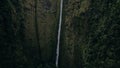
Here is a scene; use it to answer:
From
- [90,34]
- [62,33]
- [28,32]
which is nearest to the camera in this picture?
[90,34]

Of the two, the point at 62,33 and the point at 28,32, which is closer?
the point at 28,32

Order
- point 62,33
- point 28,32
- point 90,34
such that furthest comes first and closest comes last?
point 62,33 < point 28,32 < point 90,34

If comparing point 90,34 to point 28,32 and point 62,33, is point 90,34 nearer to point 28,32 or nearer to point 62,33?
point 62,33

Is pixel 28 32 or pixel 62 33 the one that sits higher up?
pixel 28 32

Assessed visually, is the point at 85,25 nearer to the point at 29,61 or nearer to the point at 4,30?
the point at 29,61

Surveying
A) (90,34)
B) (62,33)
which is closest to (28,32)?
(62,33)

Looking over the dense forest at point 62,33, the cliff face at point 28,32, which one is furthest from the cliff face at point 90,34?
the cliff face at point 28,32

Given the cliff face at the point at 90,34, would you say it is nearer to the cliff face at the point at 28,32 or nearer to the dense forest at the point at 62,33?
the dense forest at the point at 62,33

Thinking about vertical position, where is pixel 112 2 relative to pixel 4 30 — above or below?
above

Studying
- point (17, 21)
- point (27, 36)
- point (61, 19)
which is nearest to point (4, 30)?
point (17, 21)
